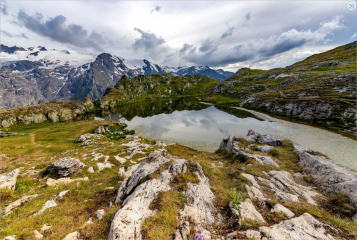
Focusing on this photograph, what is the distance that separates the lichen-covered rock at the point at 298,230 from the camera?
9.00 m

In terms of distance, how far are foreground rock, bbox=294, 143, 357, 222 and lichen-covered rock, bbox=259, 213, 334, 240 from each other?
5883mm

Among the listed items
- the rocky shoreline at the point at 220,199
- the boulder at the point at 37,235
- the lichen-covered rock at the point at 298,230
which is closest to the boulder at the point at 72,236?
the rocky shoreline at the point at 220,199

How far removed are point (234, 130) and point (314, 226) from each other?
5991 cm

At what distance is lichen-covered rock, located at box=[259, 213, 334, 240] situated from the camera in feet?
29.5

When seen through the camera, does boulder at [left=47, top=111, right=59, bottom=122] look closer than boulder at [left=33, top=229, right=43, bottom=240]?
No

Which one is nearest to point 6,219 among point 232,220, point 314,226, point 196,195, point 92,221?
point 92,221

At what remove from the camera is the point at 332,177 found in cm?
1798

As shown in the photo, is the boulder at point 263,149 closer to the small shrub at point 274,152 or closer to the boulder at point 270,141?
the small shrub at point 274,152

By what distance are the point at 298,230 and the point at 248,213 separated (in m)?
3.17

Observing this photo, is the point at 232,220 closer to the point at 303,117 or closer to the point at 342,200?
the point at 342,200

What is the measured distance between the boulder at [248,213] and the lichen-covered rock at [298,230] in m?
1.29

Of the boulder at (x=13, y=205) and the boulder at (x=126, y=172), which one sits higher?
the boulder at (x=13, y=205)

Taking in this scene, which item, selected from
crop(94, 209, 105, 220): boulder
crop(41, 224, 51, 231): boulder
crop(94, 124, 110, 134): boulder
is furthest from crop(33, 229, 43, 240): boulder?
crop(94, 124, 110, 134): boulder

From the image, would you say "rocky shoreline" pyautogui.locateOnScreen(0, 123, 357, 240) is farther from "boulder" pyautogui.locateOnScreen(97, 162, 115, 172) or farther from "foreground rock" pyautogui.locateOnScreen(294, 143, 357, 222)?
"boulder" pyautogui.locateOnScreen(97, 162, 115, 172)
